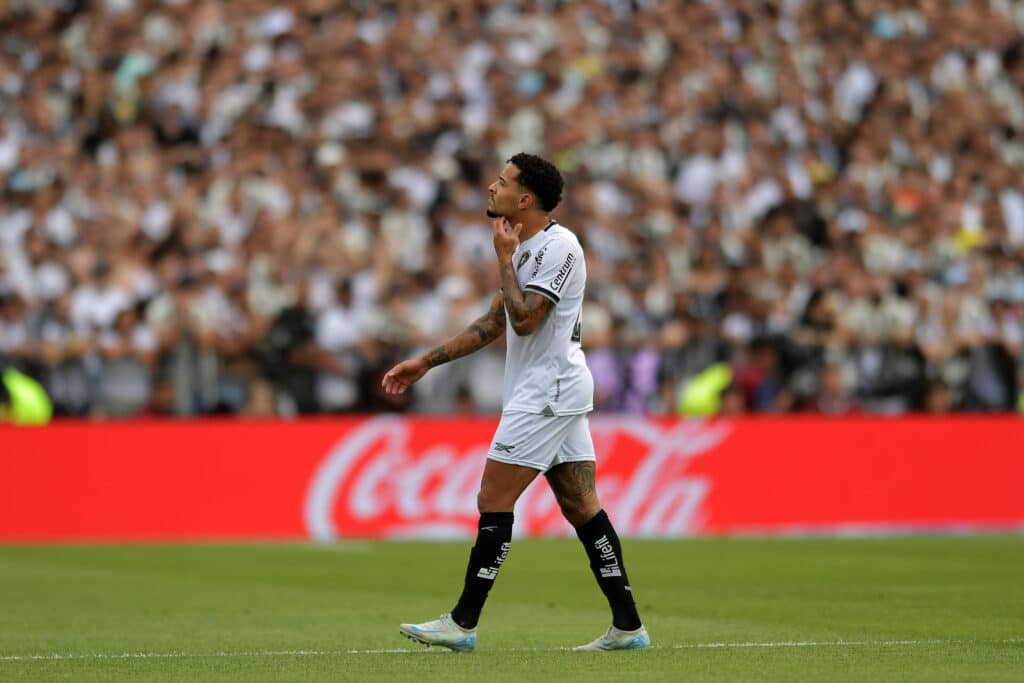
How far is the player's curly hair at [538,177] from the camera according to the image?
8.48 meters

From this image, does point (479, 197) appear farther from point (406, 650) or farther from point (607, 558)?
point (607, 558)

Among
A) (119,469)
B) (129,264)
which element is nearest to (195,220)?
(129,264)

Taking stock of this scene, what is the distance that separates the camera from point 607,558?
28.0 feet

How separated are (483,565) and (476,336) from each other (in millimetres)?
1145

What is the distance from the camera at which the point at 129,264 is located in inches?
771

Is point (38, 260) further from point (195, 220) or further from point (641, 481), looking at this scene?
point (641, 481)

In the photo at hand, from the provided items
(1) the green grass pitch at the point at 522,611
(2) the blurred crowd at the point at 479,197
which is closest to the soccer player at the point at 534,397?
(1) the green grass pitch at the point at 522,611

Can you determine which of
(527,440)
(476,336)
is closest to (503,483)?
(527,440)

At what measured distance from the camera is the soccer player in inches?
327

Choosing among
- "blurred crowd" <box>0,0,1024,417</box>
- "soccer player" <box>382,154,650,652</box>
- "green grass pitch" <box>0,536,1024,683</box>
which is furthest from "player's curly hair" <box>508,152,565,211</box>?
"blurred crowd" <box>0,0,1024,417</box>

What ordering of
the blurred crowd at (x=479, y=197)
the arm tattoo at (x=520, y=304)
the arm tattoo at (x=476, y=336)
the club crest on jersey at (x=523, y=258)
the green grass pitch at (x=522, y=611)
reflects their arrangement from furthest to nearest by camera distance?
the blurred crowd at (x=479, y=197) → the arm tattoo at (x=476, y=336) → the club crest on jersey at (x=523, y=258) → the arm tattoo at (x=520, y=304) → the green grass pitch at (x=522, y=611)

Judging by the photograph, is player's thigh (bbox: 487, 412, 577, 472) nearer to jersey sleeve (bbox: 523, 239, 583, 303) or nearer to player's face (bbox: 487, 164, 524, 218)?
jersey sleeve (bbox: 523, 239, 583, 303)

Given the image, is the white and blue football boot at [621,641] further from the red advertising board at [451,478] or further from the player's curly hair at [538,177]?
the red advertising board at [451,478]

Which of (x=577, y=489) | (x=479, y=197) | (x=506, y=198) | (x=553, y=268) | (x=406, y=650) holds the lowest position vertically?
(x=406, y=650)
